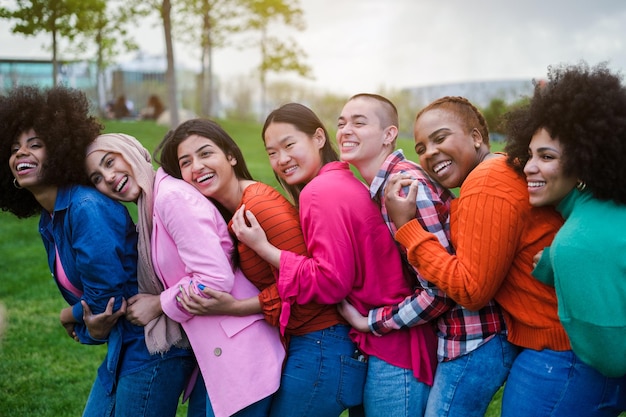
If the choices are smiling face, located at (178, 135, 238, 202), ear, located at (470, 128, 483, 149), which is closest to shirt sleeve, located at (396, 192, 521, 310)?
ear, located at (470, 128, 483, 149)

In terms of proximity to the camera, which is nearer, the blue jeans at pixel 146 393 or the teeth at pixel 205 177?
the blue jeans at pixel 146 393

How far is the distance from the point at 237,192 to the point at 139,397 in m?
1.14

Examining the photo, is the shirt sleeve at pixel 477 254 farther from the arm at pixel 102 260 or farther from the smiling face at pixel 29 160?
the smiling face at pixel 29 160

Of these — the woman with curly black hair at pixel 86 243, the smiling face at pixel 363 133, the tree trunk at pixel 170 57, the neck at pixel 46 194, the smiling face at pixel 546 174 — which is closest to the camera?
the smiling face at pixel 546 174

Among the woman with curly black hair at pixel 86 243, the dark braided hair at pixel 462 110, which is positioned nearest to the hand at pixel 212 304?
the woman with curly black hair at pixel 86 243

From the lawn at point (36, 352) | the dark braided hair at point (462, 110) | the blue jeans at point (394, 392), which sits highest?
the dark braided hair at point (462, 110)

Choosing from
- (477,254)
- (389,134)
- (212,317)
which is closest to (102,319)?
(212,317)

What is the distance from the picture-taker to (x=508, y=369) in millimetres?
2846

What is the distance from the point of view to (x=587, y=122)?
8.24 ft

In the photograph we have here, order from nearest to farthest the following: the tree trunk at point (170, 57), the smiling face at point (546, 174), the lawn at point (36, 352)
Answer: the smiling face at point (546, 174) → the lawn at point (36, 352) → the tree trunk at point (170, 57)

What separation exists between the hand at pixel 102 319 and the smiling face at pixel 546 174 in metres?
2.03

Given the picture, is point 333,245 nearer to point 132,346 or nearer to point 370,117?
point 370,117

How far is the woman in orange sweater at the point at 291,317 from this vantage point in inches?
118

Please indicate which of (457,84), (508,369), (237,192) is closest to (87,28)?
(237,192)
